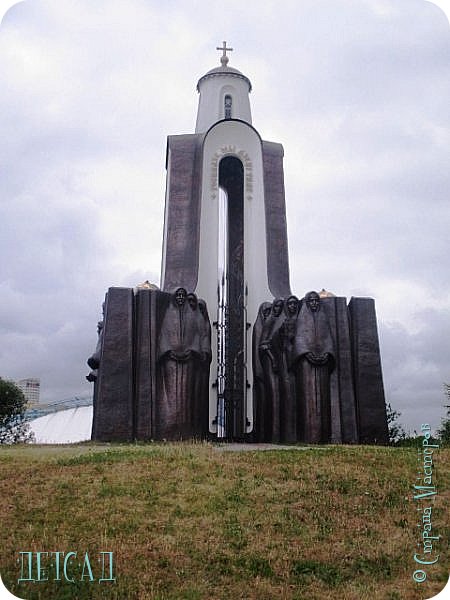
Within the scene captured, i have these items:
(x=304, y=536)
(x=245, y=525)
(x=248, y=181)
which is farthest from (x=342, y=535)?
(x=248, y=181)

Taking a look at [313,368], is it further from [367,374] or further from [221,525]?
[221,525]

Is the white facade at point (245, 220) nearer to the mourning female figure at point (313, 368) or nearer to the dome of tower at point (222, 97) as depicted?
the dome of tower at point (222, 97)

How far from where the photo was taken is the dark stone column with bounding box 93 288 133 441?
11469 millimetres

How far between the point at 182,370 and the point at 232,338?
325 centimetres

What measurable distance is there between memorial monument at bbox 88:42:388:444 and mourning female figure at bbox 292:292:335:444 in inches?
0.8

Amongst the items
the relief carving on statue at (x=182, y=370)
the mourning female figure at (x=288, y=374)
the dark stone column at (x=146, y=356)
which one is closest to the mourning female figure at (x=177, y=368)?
the relief carving on statue at (x=182, y=370)

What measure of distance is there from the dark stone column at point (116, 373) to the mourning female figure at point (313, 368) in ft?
11.1

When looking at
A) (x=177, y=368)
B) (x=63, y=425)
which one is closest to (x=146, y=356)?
(x=177, y=368)

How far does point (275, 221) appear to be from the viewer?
1579 cm

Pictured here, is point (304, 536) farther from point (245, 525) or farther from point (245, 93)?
point (245, 93)

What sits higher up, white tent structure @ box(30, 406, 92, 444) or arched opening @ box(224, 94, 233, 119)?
arched opening @ box(224, 94, 233, 119)

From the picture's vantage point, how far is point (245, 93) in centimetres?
1794

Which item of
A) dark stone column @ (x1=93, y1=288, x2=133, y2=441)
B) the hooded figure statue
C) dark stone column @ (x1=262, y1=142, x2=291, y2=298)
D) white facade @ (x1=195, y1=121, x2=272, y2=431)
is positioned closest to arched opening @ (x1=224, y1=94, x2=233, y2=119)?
white facade @ (x1=195, y1=121, x2=272, y2=431)

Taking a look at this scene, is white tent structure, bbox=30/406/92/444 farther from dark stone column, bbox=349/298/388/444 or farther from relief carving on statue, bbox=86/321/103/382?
dark stone column, bbox=349/298/388/444
